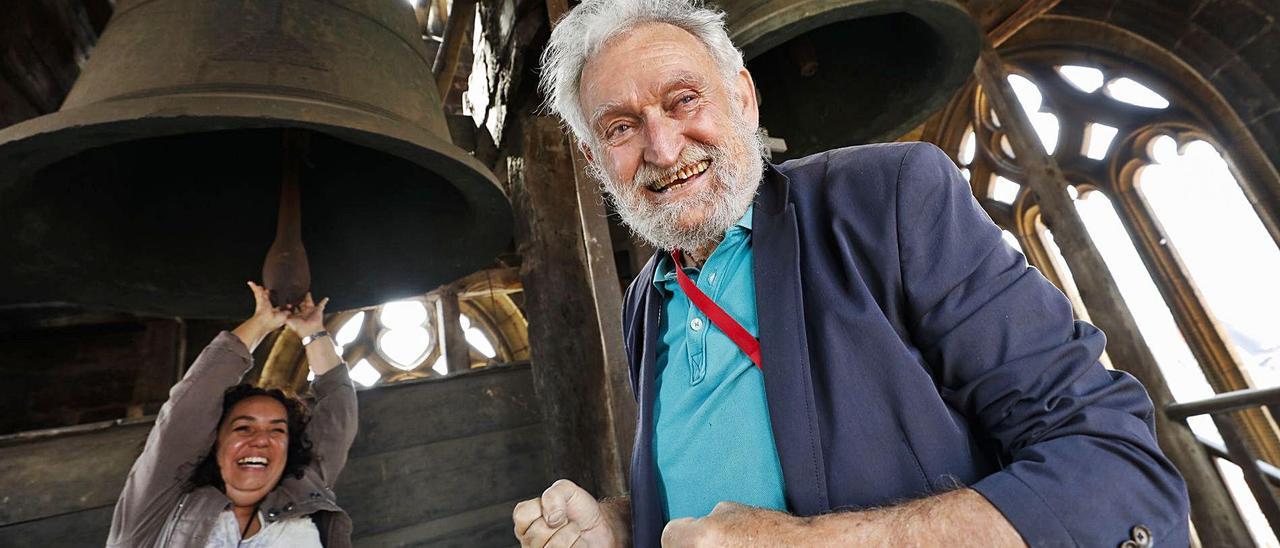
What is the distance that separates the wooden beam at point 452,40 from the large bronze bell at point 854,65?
1434 mm

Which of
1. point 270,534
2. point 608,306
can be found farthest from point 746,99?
point 270,534

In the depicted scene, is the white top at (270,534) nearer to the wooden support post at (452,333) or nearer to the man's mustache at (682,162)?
the man's mustache at (682,162)

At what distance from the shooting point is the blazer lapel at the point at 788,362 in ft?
2.37

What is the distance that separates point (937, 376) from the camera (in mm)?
762

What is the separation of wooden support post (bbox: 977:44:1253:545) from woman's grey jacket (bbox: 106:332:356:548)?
118 inches

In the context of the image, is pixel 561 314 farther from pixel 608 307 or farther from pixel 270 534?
pixel 270 534

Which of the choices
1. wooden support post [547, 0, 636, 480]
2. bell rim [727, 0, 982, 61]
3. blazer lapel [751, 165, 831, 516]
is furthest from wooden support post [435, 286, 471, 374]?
blazer lapel [751, 165, 831, 516]

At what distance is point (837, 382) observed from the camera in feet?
2.43

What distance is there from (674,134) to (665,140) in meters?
0.02

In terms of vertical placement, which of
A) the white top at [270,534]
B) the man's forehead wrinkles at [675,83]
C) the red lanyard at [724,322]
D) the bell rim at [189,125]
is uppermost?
the bell rim at [189,125]

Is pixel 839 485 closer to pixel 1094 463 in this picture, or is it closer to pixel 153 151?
pixel 1094 463

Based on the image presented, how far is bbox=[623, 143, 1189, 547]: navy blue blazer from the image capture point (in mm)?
592

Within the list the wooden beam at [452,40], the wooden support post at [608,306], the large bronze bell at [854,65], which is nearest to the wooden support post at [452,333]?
the wooden beam at [452,40]

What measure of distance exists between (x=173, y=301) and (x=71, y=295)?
0.24 metres
